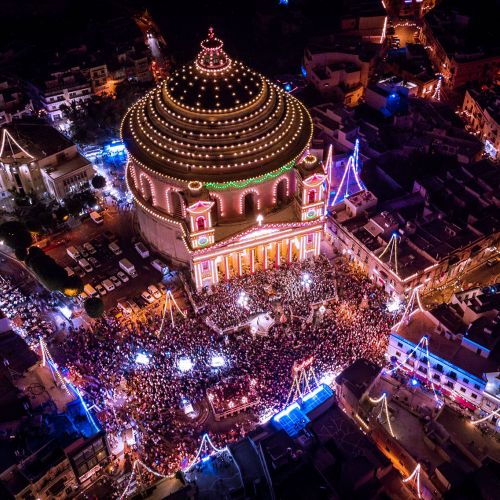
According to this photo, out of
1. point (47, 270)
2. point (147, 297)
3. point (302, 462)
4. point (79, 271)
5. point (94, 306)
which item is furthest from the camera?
point (79, 271)

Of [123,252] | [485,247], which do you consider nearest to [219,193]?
[123,252]

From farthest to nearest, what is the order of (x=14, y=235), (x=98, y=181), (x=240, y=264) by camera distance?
(x=98, y=181)
(x=14, y=235)
(x=240, y=264)

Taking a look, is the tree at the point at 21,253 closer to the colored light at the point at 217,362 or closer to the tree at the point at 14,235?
the tree at the point at 14,235

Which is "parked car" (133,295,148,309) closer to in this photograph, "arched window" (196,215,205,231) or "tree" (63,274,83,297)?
"tree" (63,274,83,297)

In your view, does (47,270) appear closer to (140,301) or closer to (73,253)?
(73,253)


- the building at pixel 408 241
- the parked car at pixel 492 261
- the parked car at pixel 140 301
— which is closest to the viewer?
the building at pixel 408 241

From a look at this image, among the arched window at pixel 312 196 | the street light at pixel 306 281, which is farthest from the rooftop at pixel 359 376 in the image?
the arched window at pixel 312 196

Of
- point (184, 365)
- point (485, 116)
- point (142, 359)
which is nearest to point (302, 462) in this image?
point (184, 365)
